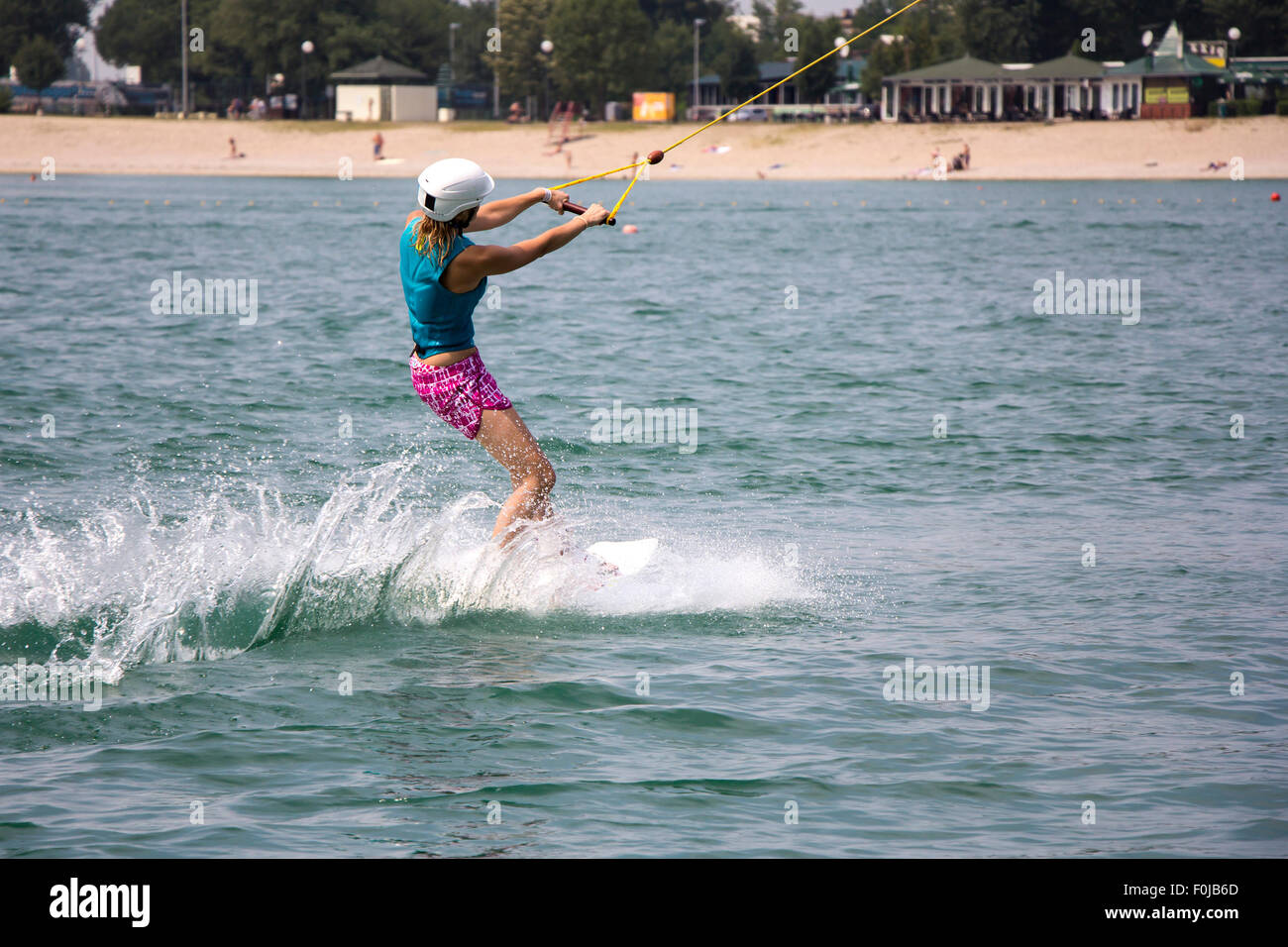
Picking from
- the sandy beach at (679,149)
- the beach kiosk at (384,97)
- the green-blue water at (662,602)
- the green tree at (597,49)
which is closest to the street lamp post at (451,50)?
the green tree at (597,49)

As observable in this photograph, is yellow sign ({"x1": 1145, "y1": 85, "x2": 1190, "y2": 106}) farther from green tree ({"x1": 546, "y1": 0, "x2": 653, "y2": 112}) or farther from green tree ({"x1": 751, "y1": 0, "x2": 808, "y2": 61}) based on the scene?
green tree ({"x1": 751, "y1": 0, "x2": 808, "y2": 61})

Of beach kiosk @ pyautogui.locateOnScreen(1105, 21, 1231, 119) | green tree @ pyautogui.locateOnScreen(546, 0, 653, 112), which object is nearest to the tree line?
green tree @ pyautogui.locateOnScreen(546, 0, 653, 112)

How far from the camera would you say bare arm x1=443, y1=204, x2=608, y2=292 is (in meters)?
7.10

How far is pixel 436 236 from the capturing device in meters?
7.29

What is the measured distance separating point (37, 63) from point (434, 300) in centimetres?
10752

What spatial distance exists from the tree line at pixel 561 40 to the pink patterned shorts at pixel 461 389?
3299 inches

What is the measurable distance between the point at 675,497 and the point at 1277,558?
4.22 m

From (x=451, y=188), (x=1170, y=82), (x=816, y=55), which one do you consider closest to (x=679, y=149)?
(x=1170, y=82)

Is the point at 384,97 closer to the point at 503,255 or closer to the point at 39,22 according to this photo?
the point at 39,22

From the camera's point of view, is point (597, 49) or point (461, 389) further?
point (597, 49)

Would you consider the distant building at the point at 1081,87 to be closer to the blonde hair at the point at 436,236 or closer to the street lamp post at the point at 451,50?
the street lamp post at the point at 451,50
